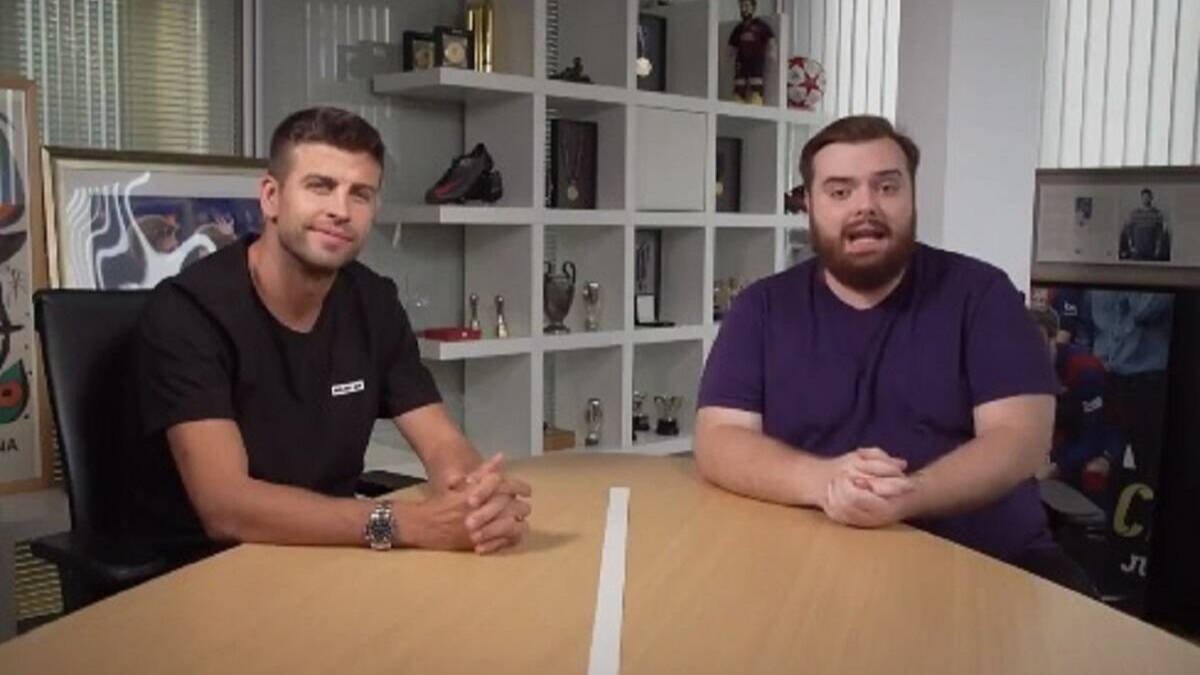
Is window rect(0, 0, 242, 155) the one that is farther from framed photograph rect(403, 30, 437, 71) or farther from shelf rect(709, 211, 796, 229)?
shelf rect(709, 211, 796, 229)

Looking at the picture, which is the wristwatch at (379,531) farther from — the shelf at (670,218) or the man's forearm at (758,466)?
the shelf at (670,218)

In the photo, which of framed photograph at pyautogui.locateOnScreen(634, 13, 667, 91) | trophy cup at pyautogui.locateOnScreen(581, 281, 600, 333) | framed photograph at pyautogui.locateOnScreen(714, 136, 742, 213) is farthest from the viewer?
framed photograph at pyautogui.locateOnScreen(714, 136, 742, 213)

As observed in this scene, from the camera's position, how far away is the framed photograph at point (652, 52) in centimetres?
417

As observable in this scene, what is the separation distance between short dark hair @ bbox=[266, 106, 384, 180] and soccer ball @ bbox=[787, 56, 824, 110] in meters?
2.74

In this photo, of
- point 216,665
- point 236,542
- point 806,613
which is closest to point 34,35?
Result: point 236,542

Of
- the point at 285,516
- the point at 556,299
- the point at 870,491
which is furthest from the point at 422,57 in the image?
the point at 870,491

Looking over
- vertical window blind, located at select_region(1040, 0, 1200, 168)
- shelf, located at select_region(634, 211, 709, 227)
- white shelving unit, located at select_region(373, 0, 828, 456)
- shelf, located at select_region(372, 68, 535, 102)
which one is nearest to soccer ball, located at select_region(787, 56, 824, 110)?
white shelving unit, located at select_region(373, 0, 828, 456)

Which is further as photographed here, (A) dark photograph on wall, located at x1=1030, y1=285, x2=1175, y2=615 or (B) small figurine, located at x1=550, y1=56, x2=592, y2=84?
(B) small figurine, located at x1=550, y1=56, x2=592, y2=84

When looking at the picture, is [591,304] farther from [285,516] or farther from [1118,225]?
[285,516]

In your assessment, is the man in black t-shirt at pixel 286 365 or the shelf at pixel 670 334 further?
the shelf at pixel 670 334

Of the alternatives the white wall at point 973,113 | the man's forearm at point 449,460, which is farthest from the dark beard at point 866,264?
the white wall at point 973,113

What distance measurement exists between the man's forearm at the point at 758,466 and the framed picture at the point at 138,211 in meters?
1.36

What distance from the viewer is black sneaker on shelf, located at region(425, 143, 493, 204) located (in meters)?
3.49

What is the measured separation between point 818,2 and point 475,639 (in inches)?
161
